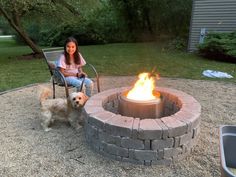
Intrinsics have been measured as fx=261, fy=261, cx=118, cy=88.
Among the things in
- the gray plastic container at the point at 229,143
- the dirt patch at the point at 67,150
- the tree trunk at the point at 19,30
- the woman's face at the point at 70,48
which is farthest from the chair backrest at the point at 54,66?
the tree trunk at the point at 19,30

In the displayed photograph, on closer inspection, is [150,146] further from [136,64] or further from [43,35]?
[43,35]

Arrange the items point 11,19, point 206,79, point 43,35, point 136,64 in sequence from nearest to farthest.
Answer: point 206,79 → point 136,64 → point 11,19 → point 43,35

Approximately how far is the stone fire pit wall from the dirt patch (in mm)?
90

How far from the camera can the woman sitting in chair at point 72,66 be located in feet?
12.7

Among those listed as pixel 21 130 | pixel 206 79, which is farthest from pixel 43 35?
pixel 21 130

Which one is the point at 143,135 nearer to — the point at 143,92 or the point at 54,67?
the point at 143,92

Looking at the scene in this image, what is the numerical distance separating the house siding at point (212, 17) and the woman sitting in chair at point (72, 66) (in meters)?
6.75

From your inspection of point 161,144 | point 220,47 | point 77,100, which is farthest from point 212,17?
point 161,144

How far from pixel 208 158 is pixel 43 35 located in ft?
53.7

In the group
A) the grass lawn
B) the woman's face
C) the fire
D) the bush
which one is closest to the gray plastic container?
the fire

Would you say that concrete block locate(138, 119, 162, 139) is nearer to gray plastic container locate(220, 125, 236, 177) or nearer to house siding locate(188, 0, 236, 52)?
gray plastic container locate(220, 125, 236, 177)

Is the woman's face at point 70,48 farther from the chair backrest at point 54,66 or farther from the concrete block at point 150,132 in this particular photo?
the concrete block at point 150,132

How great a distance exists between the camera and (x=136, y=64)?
7.54 meters

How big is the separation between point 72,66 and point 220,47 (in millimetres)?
5380
